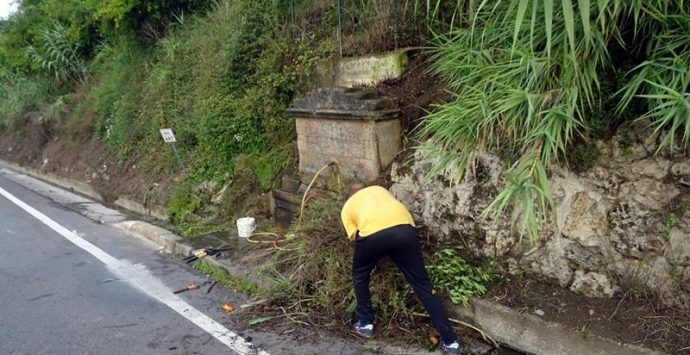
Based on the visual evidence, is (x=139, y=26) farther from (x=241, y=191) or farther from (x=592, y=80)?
(x=592, y=80)

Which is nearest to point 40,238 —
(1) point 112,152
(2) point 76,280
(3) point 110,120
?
(2) point 76,280

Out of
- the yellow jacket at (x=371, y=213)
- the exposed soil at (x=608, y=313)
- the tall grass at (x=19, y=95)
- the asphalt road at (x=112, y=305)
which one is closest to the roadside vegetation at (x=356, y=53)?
the exposed soil at (x=608, y=313)

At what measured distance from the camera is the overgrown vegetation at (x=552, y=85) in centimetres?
350

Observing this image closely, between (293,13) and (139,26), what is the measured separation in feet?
19.3

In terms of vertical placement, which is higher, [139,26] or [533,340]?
[139,26]

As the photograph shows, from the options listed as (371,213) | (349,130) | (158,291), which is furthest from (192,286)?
(371,213)

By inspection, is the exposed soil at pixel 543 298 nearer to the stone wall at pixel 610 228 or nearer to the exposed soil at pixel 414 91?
the exposed soil at pixel 414 91

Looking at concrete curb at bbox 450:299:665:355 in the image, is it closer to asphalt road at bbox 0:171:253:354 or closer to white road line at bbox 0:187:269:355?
white road line at bbox 0:187:269:355

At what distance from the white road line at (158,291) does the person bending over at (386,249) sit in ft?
3.24

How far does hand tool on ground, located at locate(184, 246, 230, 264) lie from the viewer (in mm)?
6336

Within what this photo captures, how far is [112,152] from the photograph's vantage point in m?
11.9

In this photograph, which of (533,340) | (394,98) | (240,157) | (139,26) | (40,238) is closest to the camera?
(533,340)

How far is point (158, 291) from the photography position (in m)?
5.55

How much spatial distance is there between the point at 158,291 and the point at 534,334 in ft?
12.5
